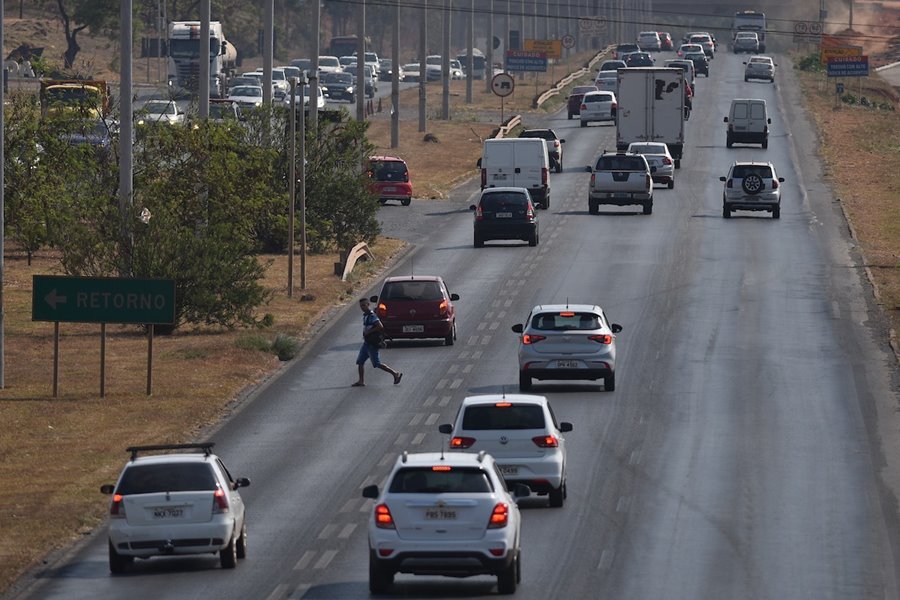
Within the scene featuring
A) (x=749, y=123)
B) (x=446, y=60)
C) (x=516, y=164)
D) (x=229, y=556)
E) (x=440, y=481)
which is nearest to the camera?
(x=440, y=481)

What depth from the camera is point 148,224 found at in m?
46.9

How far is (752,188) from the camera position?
69.1 m

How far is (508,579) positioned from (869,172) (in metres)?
69.4

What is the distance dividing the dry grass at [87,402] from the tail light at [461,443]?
5267 millimetres

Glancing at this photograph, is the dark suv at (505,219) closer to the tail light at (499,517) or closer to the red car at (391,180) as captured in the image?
the red car at (391,180)

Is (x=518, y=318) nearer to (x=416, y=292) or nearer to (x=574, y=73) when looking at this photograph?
(x=416, y=292)

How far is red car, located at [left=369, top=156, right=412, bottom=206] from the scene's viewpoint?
74688 mm

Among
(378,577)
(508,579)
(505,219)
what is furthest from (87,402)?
(505,219)

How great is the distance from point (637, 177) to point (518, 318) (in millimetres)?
22343

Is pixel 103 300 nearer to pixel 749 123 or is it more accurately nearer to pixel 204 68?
pixel 204 68

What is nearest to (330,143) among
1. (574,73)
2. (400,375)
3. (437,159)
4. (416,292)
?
(416,292)

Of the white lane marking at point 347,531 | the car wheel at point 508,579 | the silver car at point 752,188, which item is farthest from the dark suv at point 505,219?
the car wheel at point 508,579

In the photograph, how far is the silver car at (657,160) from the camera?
78.9m

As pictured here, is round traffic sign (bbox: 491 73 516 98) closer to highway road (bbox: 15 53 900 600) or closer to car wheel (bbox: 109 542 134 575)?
highway road (bbox: 15 53 900 600)
